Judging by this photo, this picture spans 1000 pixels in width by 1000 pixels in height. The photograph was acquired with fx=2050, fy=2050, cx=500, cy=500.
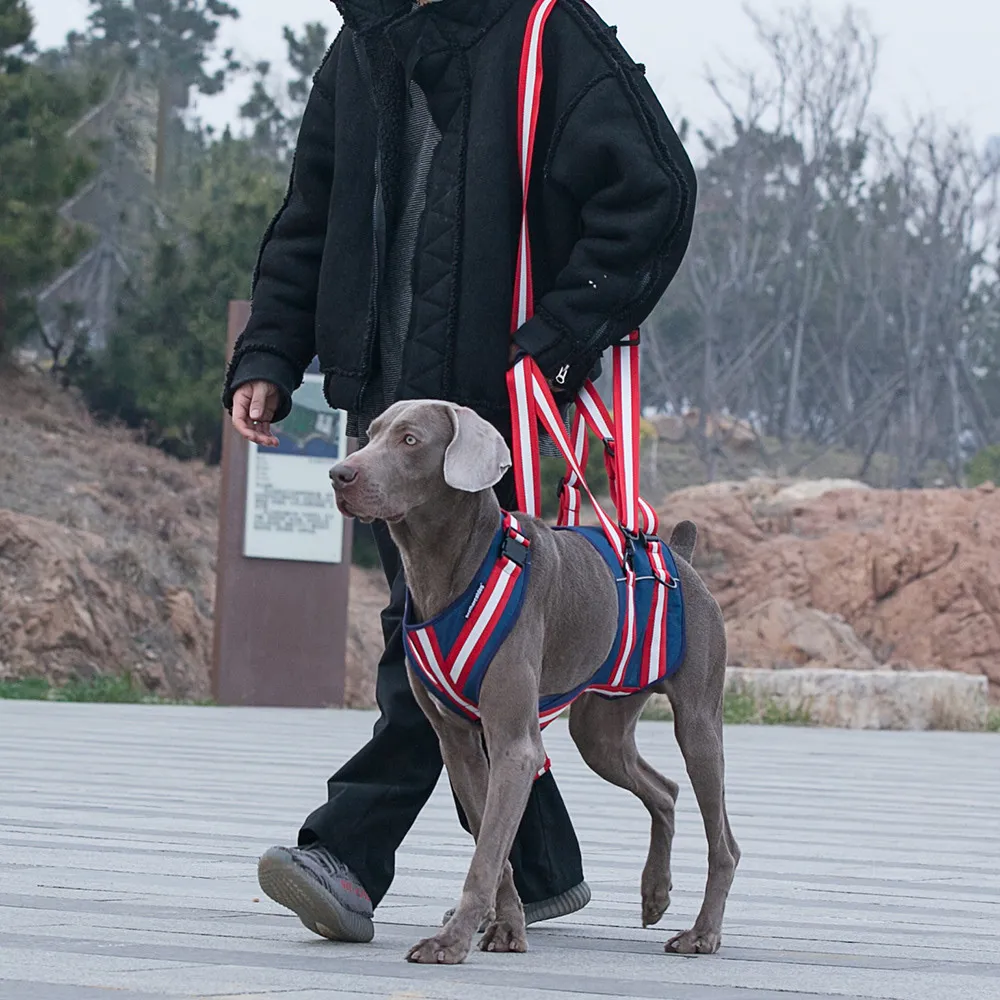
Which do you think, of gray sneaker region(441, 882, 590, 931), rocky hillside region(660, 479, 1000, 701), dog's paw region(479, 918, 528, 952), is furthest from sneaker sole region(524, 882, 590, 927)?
rocky hillside region(660, 479, 1000, 701)

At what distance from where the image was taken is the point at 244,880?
5027mm

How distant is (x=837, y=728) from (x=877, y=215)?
31883 millimetres

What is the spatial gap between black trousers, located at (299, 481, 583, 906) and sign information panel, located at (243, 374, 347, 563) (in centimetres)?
1104

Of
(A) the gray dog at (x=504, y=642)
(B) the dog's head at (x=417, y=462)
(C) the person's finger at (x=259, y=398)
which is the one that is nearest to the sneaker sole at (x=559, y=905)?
(A) the gray dog at (x=504, y=642)

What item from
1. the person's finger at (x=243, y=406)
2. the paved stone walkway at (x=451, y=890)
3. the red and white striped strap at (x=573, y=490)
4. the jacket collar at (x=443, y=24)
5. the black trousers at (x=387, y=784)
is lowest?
the paved stone walkway at (x=451, y=890)

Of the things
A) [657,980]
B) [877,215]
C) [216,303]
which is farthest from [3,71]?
[877,215]

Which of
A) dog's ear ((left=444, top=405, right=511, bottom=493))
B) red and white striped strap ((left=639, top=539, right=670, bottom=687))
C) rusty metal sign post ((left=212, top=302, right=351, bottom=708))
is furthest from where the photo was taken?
rusty metal sign post ((left=212, top=302, right=351, bottom=708))

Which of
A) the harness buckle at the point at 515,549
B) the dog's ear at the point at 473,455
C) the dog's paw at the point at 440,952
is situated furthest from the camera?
the harness buckle at the point at 515,549

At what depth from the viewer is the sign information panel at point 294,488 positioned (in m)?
15.5

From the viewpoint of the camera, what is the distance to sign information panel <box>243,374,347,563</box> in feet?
50.7

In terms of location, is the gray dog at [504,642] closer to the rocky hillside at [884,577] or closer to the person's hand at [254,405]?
the person's hand at [254,405]

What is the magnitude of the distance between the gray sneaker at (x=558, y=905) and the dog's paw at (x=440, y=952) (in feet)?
A: 2.40

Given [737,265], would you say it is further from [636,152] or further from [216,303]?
[636,152]

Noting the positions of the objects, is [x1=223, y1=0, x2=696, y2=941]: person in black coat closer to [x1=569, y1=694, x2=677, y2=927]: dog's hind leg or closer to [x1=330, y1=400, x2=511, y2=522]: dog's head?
[x1=569, y1=694, x2=677, y2=927]: dog's hind leg
